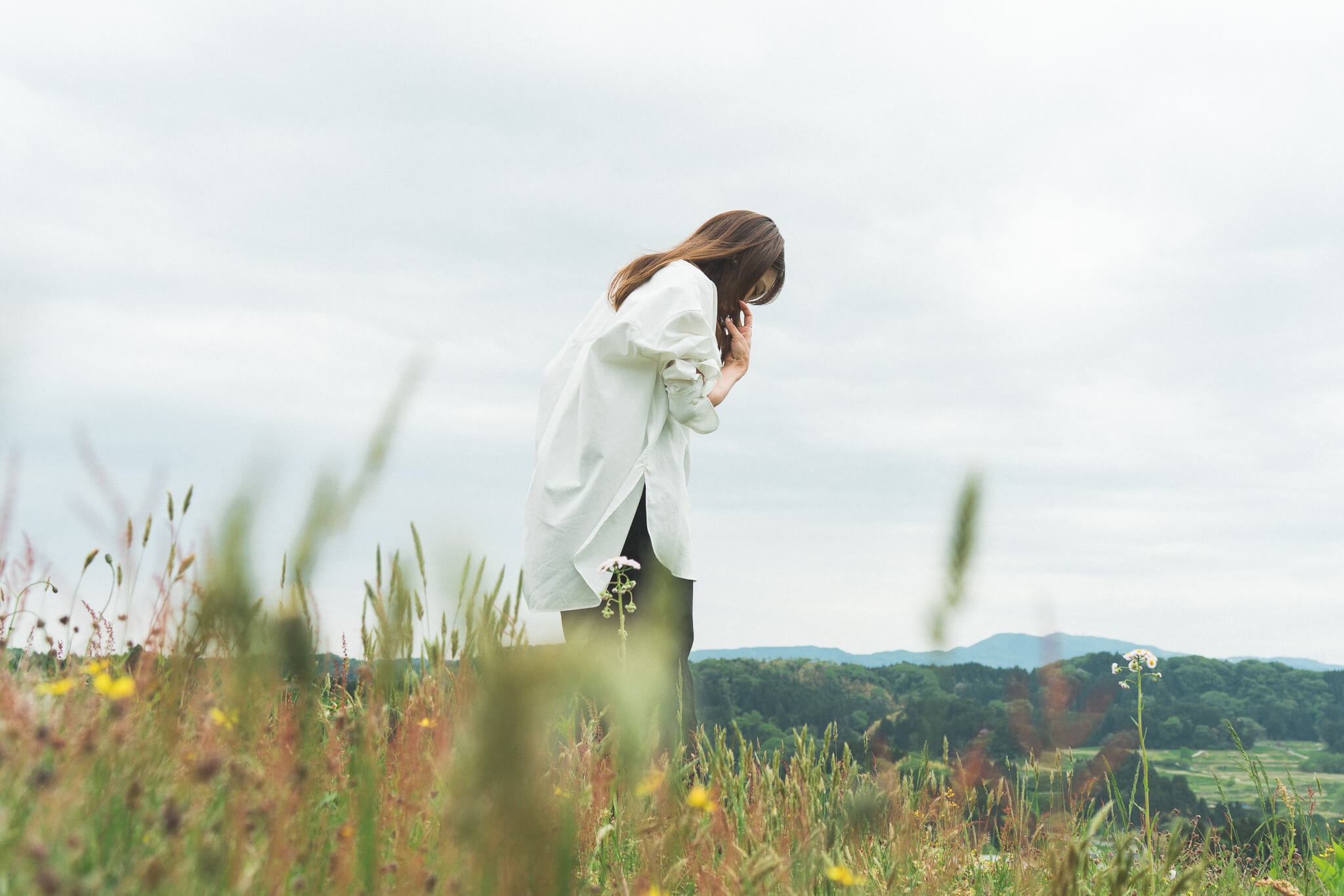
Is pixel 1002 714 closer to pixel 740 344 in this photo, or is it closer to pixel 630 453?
pixel 630 453

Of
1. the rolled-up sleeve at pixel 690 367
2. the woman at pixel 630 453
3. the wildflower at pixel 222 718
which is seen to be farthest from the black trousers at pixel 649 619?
the wildflower at pixel 222 718

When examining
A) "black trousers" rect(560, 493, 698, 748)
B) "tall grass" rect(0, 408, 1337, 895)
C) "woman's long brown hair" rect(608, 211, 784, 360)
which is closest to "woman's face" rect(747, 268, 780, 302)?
"woman's long brown hair" rect(608, 211, 784, 360)

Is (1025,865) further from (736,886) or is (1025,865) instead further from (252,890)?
(252,890)

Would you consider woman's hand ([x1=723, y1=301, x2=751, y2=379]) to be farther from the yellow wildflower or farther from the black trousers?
the yellow wildflower

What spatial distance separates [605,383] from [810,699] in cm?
1565

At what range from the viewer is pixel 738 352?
4445 mm

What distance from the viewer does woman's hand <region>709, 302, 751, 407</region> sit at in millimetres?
4172

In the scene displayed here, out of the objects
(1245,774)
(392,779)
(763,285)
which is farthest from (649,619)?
(1245,774)

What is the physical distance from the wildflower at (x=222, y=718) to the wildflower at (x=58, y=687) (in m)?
0.44

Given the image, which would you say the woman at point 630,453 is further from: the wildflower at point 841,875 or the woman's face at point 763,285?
the wildflower at point 841,875

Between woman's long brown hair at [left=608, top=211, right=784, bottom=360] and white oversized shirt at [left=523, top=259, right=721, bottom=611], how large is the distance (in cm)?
23

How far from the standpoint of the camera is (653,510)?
380cm

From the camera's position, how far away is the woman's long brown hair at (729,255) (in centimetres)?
416

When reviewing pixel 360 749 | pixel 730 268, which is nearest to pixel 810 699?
pixel 730 268
